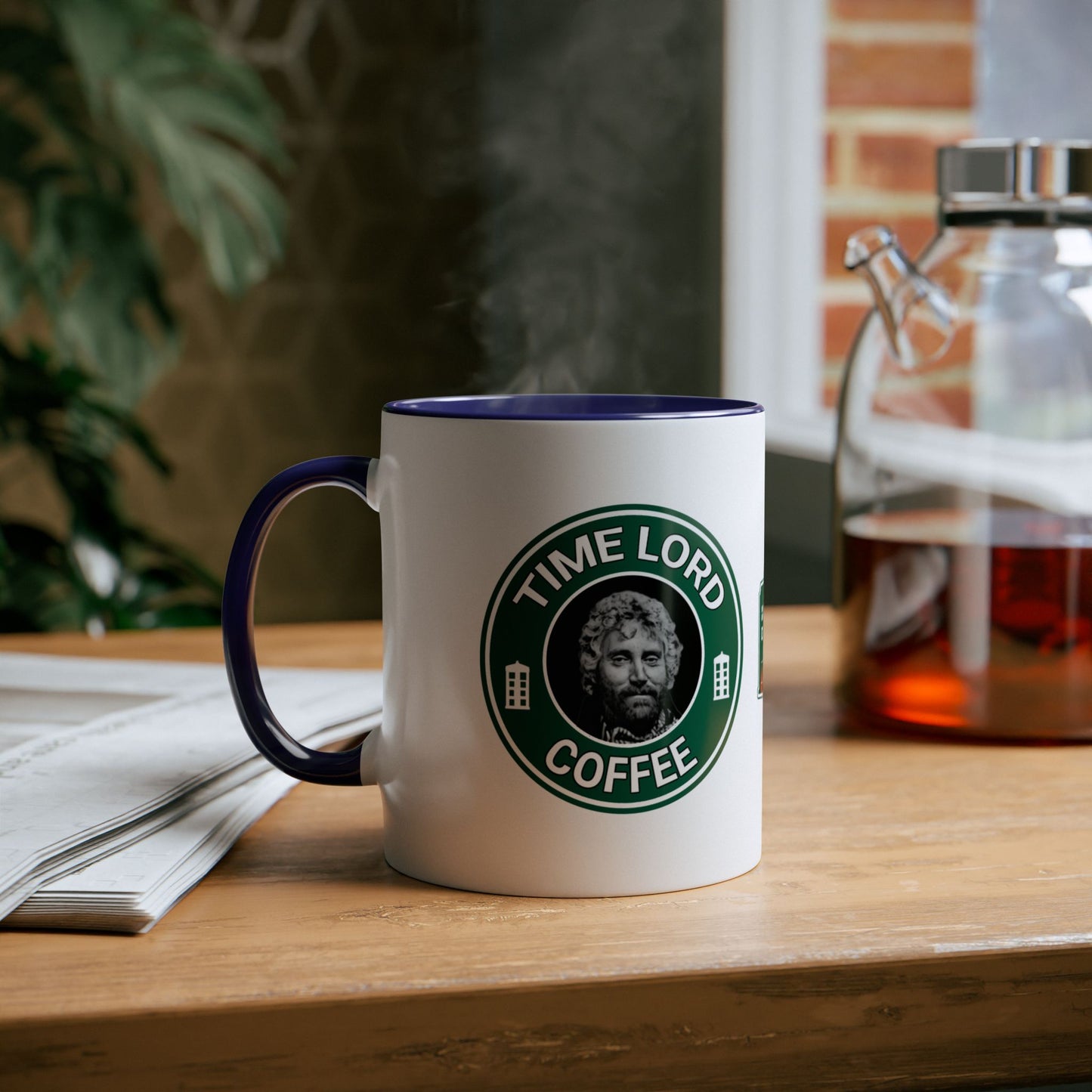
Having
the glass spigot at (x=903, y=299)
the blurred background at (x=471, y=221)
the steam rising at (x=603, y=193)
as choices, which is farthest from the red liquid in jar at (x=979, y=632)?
the steam rising at (x=603, y=193)

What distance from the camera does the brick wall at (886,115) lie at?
1.56 metres

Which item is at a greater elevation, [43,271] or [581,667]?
[43,271]

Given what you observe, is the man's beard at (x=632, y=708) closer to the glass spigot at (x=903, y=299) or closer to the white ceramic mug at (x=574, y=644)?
the white ceramic mug at (x=574, y=644)

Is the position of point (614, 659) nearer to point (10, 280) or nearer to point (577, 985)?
point (577, 985)

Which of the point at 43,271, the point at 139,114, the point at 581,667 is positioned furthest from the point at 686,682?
the point at 139,114

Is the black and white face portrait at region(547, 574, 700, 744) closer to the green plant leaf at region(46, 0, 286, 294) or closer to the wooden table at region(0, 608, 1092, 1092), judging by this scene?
the wooden table at region(0, 608, 1092, 1092)

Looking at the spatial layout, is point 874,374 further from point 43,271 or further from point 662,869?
point 43,271

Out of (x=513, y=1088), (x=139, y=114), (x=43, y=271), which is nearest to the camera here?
(x=513, y=1088)

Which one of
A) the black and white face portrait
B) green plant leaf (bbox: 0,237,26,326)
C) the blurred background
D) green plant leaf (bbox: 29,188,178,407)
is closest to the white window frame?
the blurred background

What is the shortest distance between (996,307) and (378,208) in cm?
237

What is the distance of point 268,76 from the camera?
2.80 m

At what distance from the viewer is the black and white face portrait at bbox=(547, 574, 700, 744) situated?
0.41m

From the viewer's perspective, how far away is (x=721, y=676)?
43 cm

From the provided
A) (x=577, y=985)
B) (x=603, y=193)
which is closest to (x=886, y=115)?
(x=603, y=193)
